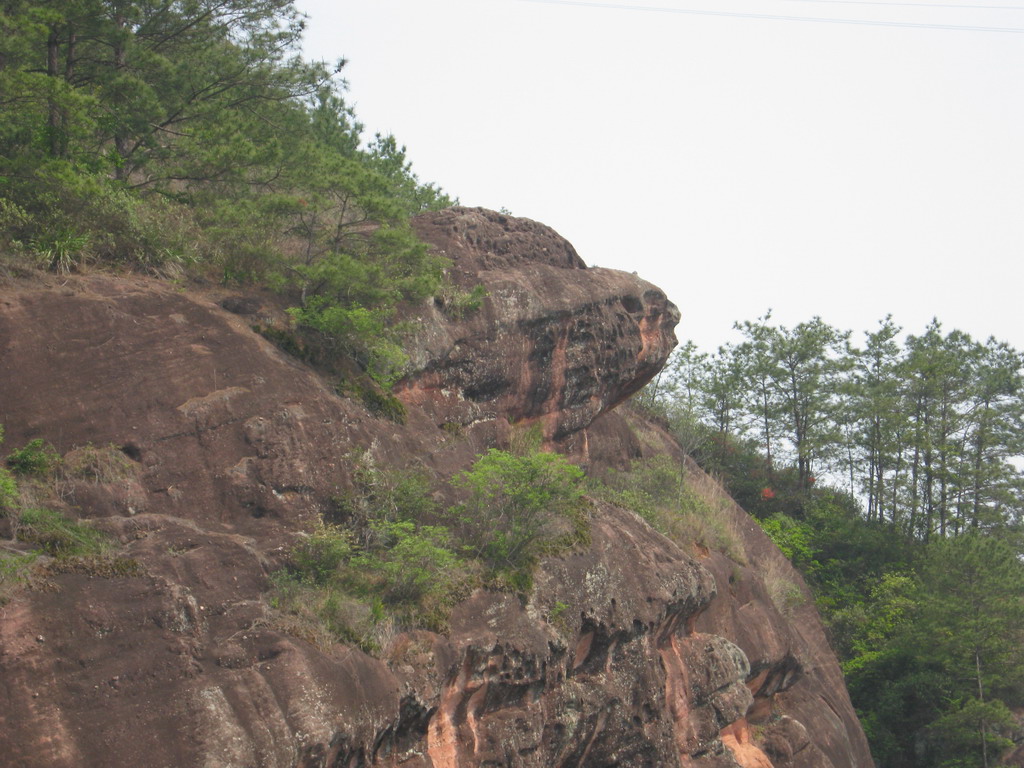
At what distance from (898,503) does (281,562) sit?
3072 centimetres

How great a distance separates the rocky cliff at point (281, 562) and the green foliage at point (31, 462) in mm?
386

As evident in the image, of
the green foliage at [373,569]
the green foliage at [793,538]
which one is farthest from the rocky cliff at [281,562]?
the green foliage at [793,538]

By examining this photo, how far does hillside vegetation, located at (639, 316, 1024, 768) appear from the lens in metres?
29.1

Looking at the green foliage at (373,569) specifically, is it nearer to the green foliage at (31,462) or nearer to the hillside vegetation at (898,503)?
the green foliage at (31,462)

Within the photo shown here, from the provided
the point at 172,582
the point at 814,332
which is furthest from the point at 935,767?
the point at 172,582

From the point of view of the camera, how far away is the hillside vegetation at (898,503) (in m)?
29.1

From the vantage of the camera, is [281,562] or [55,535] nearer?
[55,535]

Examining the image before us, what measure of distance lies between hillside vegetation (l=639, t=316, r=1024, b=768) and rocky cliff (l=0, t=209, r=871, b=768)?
6234 millimetres

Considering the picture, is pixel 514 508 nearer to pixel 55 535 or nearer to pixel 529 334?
pixel 529 334

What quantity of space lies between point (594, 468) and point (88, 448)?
14.9 meters

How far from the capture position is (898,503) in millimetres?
38844

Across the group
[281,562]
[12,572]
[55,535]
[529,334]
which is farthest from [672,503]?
[12,572]

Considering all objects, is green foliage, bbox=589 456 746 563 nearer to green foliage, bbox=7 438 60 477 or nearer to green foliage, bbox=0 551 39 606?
green foliage, bbox=7 438 60 477

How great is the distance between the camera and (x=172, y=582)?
12.4m
